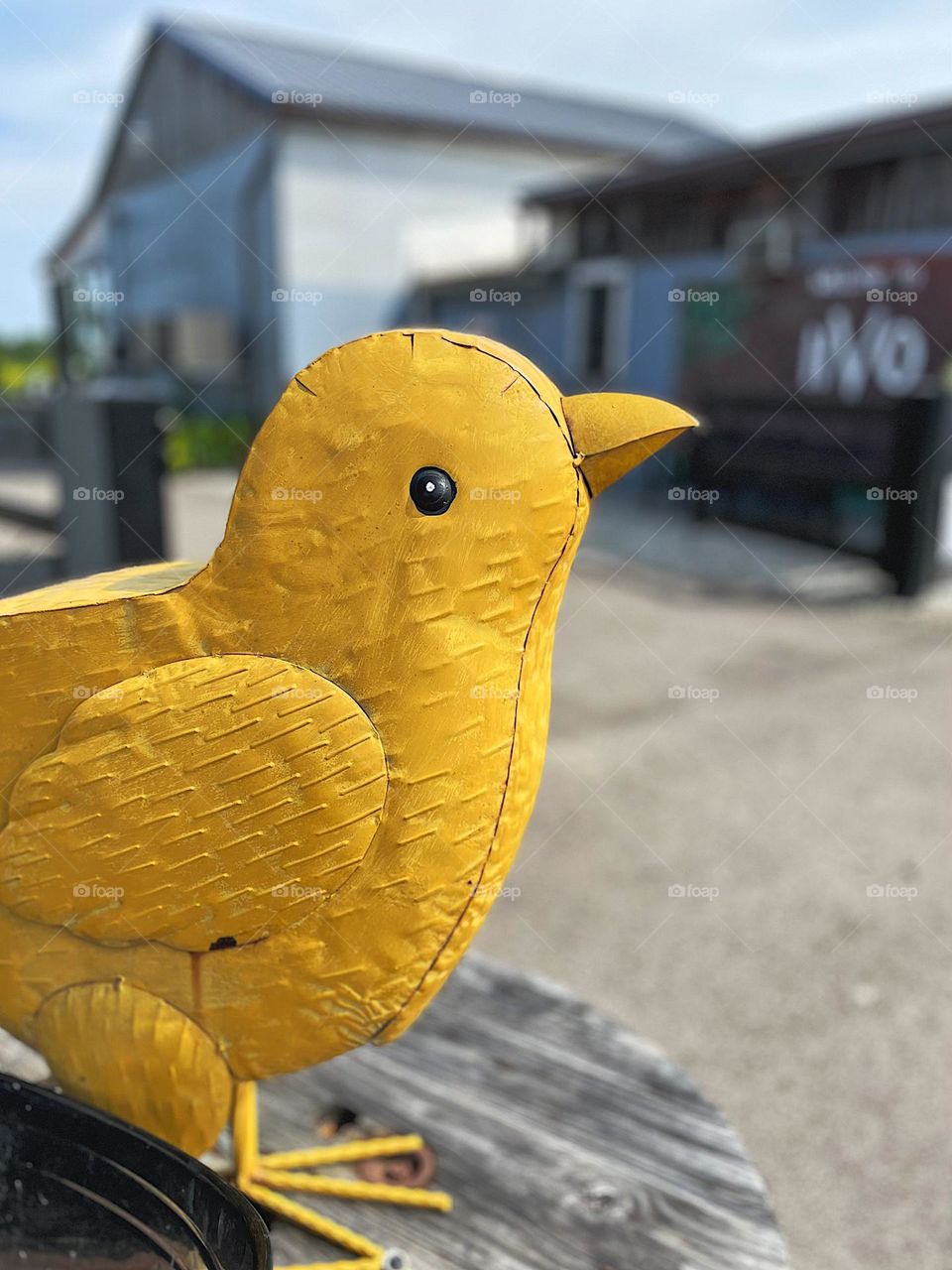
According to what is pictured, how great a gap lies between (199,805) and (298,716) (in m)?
0.16

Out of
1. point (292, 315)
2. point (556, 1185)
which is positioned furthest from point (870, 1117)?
point (292, 315)

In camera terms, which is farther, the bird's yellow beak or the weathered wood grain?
the weathered wood grain

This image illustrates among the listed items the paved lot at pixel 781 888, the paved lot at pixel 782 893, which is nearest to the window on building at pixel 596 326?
the paved lot at pixel 781 888

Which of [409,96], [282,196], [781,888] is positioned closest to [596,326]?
[282,196]

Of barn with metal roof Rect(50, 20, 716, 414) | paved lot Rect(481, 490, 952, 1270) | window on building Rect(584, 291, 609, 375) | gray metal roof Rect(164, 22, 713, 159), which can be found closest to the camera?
paved lot Rect(481, 490, 952, 1270)

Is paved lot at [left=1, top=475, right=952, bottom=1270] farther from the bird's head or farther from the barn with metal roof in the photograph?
the barn with metal roof

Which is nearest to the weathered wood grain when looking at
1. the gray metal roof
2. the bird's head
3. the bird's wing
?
the bird's wing

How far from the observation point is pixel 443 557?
115 centimetres

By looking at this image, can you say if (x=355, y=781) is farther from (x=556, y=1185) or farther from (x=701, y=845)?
(x=701, y=845)

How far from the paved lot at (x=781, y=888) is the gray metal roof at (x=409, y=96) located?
33.1 ft

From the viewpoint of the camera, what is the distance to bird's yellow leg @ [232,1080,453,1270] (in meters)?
1.48

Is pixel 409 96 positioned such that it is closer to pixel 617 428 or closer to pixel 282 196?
pixel 282 196

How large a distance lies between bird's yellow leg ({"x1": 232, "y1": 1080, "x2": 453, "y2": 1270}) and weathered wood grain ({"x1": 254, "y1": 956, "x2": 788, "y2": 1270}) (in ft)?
0.07

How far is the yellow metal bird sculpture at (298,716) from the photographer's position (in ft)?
3.71
